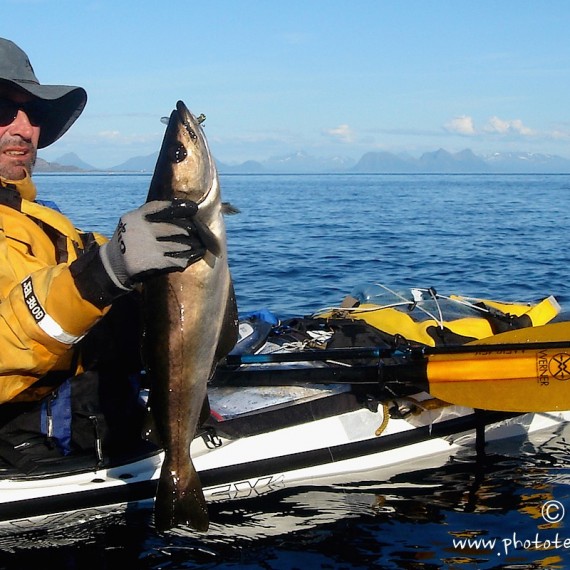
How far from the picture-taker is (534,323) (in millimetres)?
6445

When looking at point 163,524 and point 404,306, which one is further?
point 404,306

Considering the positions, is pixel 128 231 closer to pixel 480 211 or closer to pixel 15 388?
pixel 15 388

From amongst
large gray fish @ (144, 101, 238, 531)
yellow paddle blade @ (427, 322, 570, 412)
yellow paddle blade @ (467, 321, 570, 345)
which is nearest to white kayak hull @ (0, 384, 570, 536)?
yellow paddle blade @ (427, 322, 570, 412)

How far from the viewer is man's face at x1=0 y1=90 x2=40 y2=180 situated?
4.45 metres

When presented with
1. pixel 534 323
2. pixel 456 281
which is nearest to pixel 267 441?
pixel 534 323

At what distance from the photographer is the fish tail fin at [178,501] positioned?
353 centimetres

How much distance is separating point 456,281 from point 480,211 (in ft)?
69.5

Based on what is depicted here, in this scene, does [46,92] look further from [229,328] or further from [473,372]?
[473,372]

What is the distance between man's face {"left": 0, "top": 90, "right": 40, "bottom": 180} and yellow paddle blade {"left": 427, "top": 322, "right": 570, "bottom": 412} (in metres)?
2.80

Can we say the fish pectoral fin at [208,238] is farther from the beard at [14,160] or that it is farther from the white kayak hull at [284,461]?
the white kayak hull at [284,461]

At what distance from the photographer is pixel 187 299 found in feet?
10.1

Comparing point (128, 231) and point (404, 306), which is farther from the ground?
point (128, 231)

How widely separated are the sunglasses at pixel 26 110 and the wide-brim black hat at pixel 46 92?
3cm

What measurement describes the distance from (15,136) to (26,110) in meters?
0.26
